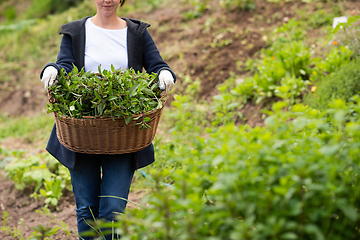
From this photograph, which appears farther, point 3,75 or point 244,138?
point 3,75

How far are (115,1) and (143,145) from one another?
87 centimetres

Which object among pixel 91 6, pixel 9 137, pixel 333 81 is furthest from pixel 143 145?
pixel 91 6

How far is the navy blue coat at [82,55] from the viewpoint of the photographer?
1.83 meters

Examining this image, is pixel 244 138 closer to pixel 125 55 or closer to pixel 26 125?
pixel 125 55

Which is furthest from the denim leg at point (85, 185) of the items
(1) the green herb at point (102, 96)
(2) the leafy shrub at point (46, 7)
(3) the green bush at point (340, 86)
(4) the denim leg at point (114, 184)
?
(2) the leafy shrub at point (46, 7)

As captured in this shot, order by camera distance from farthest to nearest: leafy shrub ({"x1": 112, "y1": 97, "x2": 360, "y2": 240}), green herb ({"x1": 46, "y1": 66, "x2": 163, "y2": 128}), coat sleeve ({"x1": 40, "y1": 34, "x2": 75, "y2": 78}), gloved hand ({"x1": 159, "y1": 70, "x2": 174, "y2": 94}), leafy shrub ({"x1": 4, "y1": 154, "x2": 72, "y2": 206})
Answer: leafy shrub ({"x1": 4, "y1": 154, "x2": 72, "y2": 206}), coat sleeve ({"x1": 40, "y1": 34, "x2": 75, "y2": 78}), gloved hand ({"x1": 159, "y1": 70, "x2": 174, "y2": 94}), green herb ({"x1": 46, "y1": 66, "x2": 163, "y2": 128}), leafy shrub ({"x1": 112, "y1": 97, "x2": 360, "y2": 240})

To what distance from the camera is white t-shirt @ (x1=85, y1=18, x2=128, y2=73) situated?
1859mm

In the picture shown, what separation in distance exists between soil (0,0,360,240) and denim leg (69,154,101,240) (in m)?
1.02

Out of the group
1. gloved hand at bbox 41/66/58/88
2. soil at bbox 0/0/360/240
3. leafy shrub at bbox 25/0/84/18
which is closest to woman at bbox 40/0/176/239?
gloved hand at bbox 41/66/58/88

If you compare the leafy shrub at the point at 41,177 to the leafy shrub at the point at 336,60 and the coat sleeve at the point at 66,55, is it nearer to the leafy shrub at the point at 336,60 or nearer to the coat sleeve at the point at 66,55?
the coat sleeve at the point at 66,55

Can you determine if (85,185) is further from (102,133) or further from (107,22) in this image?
(107,22)

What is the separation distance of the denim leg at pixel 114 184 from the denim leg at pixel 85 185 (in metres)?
0.10

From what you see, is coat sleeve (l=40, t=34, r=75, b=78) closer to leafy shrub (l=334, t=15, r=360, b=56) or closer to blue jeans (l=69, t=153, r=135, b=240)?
blue jeans (l=69, t=153, r=135, b=240)

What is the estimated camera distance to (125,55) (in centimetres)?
190
